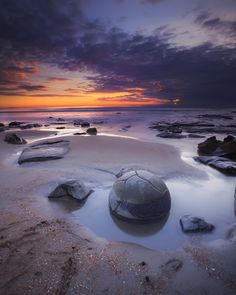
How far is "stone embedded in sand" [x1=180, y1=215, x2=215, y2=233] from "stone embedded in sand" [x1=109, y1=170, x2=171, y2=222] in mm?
375

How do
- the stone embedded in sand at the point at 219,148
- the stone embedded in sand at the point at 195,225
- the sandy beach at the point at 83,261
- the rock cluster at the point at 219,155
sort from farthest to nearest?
the stone embedded in sand at the point at 219,148
the rock cluster at the point at 219,155
the stone embedded in sand at the point at 195,225
the sandy beach at the point at 83,261

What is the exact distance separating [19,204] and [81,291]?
211cm

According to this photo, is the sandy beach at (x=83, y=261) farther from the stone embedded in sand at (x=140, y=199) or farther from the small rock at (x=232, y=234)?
the stone embedded in sand at (x=140, y=199)

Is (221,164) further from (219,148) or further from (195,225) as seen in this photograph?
(195,225)

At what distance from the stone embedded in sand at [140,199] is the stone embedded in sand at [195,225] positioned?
1.23 feet

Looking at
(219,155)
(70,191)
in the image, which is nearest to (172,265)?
(70,191)

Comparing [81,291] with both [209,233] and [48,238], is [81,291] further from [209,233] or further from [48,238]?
[209,233]

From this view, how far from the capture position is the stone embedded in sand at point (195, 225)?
9.85 feet

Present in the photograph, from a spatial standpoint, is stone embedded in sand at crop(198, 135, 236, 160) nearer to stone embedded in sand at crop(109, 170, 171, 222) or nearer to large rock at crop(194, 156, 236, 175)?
large rock at crop(194, 156, 236, 175)

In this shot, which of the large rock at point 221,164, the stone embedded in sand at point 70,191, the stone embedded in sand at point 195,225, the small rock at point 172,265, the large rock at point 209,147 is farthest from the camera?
the large rock at point 209,147

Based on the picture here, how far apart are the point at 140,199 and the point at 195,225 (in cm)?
80

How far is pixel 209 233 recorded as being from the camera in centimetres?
298

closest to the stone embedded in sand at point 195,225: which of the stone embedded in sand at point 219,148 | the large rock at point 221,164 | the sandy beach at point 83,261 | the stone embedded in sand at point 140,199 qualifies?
the sandy beach at point 83,261

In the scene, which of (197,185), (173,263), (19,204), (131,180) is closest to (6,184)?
(19,204)
